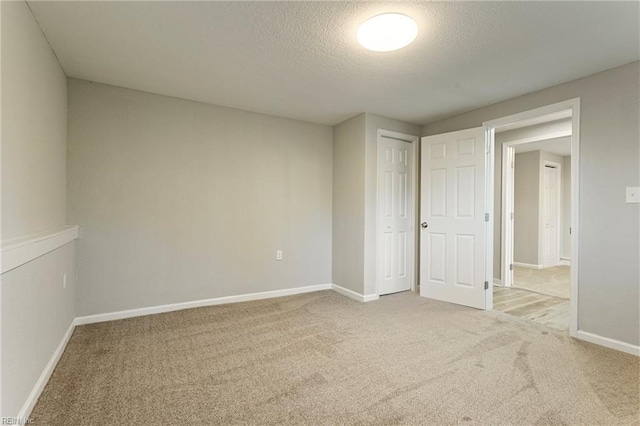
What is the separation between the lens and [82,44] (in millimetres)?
2299

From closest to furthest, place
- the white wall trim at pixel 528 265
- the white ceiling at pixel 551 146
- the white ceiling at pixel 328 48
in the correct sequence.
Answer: the white ceiling at pixel 328 48 < the white ceiling at pixel 551 146 < the white wall trim at pixel 528 265

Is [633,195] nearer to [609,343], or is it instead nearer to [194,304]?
[609,343]

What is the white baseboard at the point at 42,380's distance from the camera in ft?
5.27

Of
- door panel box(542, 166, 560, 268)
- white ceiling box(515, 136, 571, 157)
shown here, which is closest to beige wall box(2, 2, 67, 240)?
white ceiling box(515, 136, 571, 157)

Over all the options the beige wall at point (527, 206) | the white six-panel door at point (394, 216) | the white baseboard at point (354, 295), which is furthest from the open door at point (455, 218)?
the beige wall at point (527, 206)

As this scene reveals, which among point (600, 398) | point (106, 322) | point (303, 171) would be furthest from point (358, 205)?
point (106, 322)

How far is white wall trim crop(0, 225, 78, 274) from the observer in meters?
1.43

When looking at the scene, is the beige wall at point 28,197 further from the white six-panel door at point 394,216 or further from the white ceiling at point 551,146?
the white ceiling at point 551,146

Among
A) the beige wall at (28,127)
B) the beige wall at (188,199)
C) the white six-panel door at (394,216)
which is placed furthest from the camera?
the white six-panel door at (394,216)

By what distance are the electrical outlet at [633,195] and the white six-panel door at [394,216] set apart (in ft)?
7.29

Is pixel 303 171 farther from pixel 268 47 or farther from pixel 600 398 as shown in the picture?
pixel 600 398

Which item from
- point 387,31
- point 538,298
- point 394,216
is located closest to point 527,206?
point 538,298

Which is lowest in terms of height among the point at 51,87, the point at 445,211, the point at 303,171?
the point at 445,211

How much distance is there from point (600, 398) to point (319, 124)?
12.6ft
